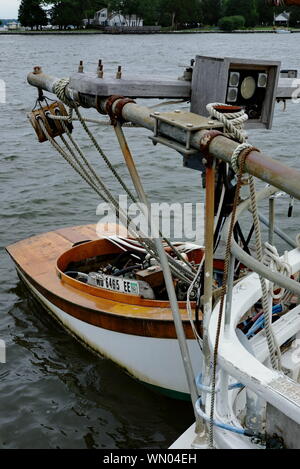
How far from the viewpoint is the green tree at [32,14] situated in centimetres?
10697

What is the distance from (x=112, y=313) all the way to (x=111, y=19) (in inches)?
4516

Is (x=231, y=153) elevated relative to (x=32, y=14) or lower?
lower

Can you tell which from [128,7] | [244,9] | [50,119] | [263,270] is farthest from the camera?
[244,9]

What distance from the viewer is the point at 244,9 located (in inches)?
4537

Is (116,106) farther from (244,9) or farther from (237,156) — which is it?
(244,9)

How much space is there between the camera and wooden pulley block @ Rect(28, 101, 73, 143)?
233 inches

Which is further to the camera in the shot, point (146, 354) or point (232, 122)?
point (146, 354)

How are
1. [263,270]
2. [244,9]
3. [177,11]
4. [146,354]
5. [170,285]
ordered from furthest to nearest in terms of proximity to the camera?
1. [244,9]
2. [177,11]
3. [146,354]
4. [170,285]
5. [263,270]

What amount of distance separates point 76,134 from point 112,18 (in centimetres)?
9946

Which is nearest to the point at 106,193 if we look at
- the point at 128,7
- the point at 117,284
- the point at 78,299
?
the point at 117,284

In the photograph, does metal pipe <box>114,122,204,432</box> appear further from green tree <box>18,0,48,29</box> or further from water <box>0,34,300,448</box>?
green tree <box>18,0,48,29</box>

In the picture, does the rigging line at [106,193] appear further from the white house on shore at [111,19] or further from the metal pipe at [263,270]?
the white house on shore at [111,19]

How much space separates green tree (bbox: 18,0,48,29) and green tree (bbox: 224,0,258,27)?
37031mm

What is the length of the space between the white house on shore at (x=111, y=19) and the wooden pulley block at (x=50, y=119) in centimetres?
11277
